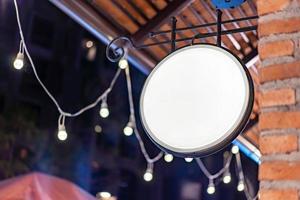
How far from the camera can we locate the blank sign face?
1.46 m

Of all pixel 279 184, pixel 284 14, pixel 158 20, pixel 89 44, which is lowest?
pixel 279 184

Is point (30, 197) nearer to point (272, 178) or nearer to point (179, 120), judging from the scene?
point (179, 120)

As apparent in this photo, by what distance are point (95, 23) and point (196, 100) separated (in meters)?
1.59

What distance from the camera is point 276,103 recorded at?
1.39 metres

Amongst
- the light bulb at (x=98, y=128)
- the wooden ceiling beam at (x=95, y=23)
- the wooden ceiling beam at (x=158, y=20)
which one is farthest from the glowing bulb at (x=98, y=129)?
the wooden ceiling beam at (x=158, y=20)

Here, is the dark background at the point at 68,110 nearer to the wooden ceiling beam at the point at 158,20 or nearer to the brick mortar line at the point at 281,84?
the wooden ceiling beam at the point at 158,20

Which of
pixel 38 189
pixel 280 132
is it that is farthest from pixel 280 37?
pixel 38 189

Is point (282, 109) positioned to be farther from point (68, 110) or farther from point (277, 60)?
point (68, 110)

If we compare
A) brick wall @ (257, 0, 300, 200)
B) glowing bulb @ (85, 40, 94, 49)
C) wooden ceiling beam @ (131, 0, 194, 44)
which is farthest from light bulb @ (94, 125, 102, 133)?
brick wall @ (257, 0, 300, 200)

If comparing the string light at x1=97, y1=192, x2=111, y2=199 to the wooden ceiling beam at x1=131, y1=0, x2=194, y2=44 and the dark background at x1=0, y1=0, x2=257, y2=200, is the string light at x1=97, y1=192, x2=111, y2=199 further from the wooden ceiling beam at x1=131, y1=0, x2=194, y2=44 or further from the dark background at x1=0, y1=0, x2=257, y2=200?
the wooden ceiling beam at x1=131, y1=0, x2=194, y2=44

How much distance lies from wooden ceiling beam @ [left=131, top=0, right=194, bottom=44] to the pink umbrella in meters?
1.25

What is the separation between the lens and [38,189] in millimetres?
3070

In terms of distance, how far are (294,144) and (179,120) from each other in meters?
0.42

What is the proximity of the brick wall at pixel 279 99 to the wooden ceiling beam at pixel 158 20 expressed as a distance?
5.33ft
